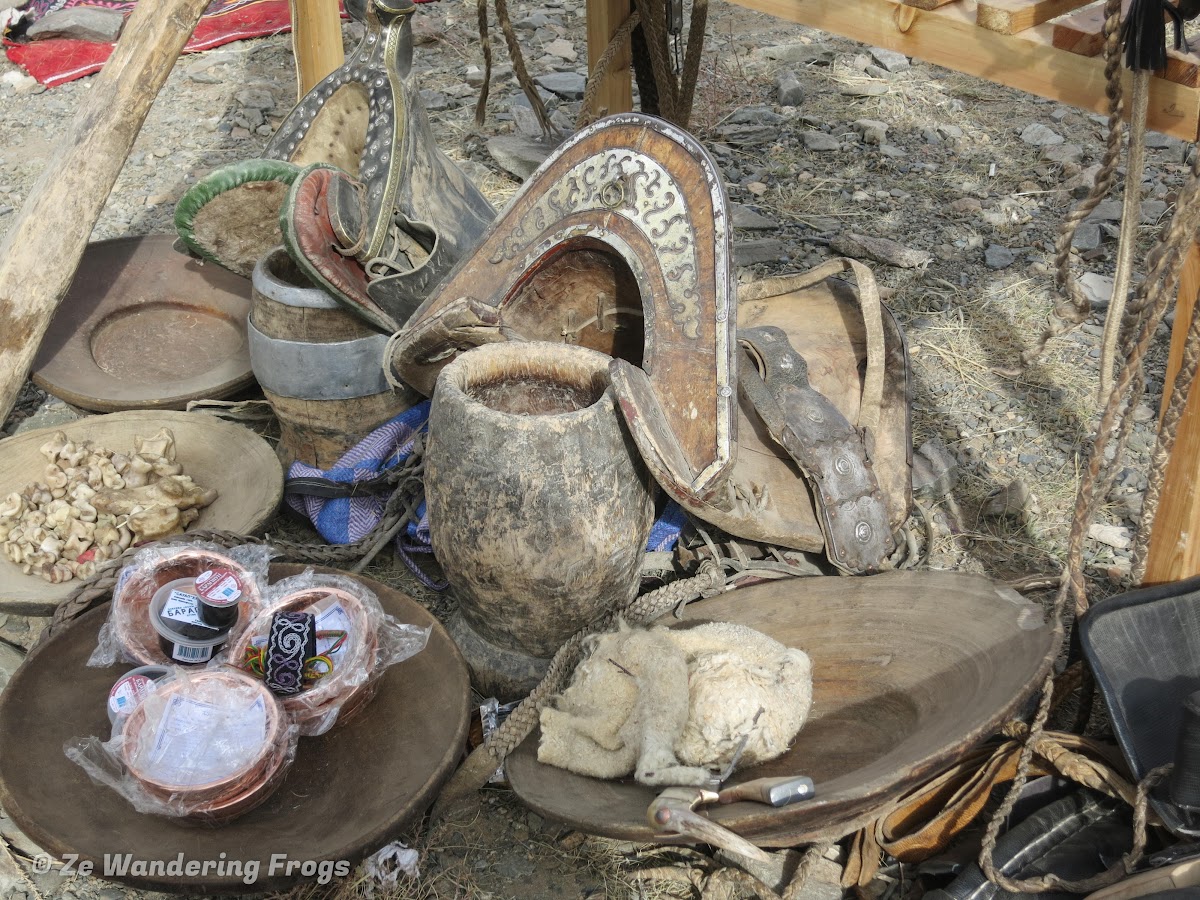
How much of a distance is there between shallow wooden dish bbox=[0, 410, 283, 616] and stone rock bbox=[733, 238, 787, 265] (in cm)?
194

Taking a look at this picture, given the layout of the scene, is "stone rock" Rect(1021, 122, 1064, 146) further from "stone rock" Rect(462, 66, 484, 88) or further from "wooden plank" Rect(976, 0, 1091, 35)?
"wooden plank" Rect(976, 0, 1091, 35)

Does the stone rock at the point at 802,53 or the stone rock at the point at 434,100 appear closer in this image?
the stone rock at the point at 434,100

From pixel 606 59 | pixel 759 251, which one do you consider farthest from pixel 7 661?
pixel 759 251

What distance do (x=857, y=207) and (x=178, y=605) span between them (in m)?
3.23

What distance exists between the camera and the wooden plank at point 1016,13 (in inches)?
74.5

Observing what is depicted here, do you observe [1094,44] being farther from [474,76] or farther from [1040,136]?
[474,76]

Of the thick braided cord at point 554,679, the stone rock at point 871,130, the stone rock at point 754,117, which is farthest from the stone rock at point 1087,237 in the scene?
the thick braided cord at point 554,679

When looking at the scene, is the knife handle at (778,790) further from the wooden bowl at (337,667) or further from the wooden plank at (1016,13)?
the wooden plank at (1016,13)

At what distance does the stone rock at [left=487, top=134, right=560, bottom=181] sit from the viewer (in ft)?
15.0

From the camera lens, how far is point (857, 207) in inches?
169

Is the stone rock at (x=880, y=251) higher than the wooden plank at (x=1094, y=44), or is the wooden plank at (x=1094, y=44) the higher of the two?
the wooden plank at (x=1094, y=44)

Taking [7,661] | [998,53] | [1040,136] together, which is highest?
[998,53]

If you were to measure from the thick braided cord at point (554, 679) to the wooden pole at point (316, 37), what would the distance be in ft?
7.58

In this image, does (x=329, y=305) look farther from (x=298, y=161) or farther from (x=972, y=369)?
(x=972, y=369)
